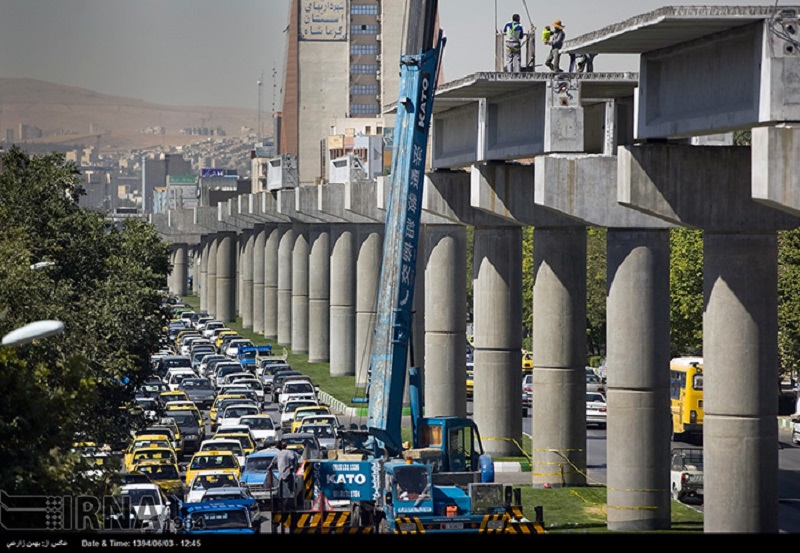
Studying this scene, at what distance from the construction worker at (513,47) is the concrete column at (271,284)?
241 feet

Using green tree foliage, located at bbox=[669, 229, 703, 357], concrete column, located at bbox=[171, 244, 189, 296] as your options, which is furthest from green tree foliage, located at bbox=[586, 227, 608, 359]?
concrete column, located at bbox=[171, 244, 189, 296]

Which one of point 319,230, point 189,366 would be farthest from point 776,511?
point 319,230

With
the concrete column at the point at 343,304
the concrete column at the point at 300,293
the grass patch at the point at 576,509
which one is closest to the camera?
the grass patch at the point at 576,509

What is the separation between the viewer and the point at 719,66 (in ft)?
71.0

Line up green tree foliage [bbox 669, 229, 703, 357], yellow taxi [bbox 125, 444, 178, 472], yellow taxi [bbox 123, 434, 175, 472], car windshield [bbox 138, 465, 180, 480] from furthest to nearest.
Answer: green tree foliage [bbox 669, 229, 703, 357] < yellow taxi [bbox 123, 434, 175, 472] < yellow taxi [bbox 125, 444, 178, 472] < car windshield [bbox 138, 465, 180, 480]

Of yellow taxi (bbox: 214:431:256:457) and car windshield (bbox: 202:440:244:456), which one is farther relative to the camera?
yellow taxi (bbox: 214:431:256:457)

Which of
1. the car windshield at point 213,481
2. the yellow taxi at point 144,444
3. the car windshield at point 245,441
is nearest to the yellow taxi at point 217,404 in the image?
the car windshield at point 245,441

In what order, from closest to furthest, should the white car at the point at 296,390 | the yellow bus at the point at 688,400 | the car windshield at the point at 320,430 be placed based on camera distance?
1. the car windshield at the point at 320,430
2. the yellow bus at the point at 688,400
3. the white car at the point at 296,390

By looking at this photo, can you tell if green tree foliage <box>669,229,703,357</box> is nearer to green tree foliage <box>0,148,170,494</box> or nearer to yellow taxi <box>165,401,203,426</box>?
yellow taxi <box>165,401,203,426</box>

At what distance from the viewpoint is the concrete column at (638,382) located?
1267 inches

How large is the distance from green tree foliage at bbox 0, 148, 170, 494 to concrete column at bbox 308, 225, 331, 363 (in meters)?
37.3

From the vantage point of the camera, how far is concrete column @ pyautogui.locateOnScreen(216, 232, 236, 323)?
133250 millimetres

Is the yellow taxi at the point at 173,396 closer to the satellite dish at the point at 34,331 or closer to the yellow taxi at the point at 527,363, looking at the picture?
the yellow taxi at the point at 527,363

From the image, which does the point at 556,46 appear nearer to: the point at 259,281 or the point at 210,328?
the point at 210,328
